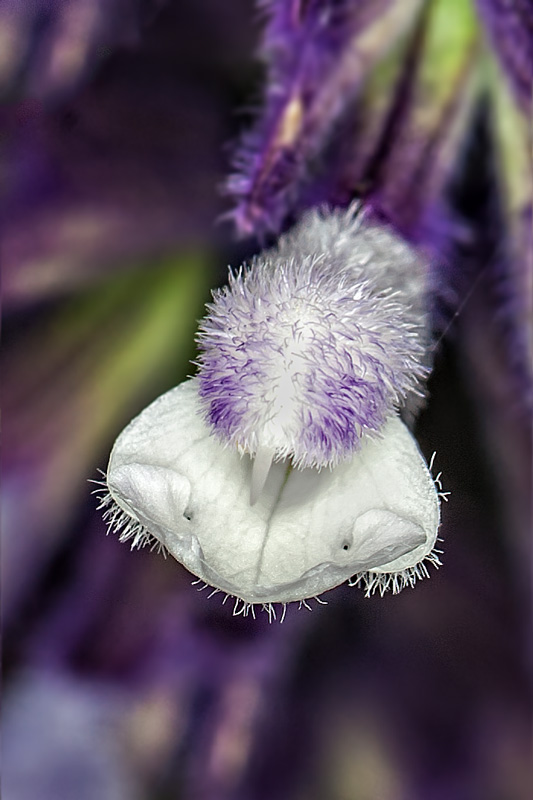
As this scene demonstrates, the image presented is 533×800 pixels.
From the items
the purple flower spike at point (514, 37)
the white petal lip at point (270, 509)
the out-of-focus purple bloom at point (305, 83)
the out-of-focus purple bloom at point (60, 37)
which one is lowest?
the white petal lip at point (270, 509)

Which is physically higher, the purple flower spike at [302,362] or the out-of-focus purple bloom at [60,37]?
the out-of-focus purple bloom at [60,37]

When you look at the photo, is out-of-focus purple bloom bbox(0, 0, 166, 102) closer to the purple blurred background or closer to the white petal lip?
the purple blurred background

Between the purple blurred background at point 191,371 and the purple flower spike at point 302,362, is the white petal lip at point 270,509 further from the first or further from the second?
the purple blurred background at point 191,371

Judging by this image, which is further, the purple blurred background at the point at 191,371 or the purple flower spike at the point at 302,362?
the purple blurred background at the point at 191,371

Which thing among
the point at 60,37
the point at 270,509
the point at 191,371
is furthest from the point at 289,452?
the point at 60,37

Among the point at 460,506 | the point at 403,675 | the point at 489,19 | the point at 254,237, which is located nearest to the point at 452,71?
the point at 489,19

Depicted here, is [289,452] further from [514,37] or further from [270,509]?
[514,37]

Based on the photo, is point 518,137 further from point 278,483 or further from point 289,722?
point 289,722

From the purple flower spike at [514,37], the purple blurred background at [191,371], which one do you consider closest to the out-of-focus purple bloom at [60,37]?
the purple blurred background at [191,371]

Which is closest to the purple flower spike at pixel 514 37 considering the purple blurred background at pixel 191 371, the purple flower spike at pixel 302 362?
the purple blurred background at pixel 191 371
